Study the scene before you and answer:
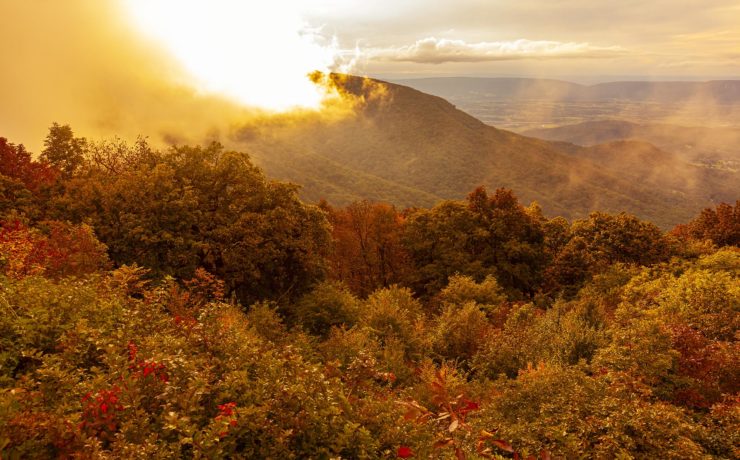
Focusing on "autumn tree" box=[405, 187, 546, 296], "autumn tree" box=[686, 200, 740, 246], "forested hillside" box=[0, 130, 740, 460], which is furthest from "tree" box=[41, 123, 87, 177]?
"autumn tree" box=[686, 200, 740, 246]

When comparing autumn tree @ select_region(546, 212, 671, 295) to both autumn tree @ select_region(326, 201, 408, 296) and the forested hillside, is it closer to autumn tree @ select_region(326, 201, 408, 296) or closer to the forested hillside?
the forested hillside

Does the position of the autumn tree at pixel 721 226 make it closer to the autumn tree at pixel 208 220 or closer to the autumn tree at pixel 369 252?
the autumn tree at pixel 369 252

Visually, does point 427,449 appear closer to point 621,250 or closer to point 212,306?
point 212,306

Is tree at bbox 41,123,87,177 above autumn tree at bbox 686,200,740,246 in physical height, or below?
above

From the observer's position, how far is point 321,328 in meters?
21.6

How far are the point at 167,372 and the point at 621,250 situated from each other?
104 ft

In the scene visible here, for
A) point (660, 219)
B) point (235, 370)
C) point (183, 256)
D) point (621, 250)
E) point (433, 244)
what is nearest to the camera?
point (235, 370)

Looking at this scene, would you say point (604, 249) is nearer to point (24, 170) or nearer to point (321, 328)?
point (321, 328)

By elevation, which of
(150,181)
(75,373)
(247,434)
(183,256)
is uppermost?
(150,181)

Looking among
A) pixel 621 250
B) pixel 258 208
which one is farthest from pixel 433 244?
pixel 258 208

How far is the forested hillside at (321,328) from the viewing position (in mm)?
6117

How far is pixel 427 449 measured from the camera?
6867mm

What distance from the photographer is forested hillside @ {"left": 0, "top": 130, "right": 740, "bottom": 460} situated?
6.12 m

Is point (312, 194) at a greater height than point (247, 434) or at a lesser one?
lesser
